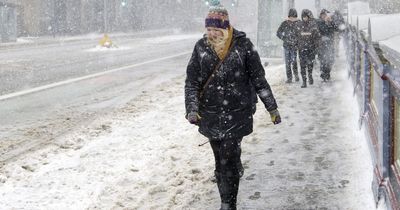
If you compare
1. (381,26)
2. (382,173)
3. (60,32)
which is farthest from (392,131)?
(60,32)

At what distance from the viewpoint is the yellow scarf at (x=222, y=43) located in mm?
4258

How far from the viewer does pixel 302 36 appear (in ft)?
36.7

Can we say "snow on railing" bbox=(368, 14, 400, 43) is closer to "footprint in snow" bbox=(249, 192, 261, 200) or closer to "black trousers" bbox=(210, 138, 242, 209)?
"footprint in snow" bbox=(249, 192, 261, 200)

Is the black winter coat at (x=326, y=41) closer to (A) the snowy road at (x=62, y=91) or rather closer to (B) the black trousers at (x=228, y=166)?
(A) the snowy road at (x=62, y=91)

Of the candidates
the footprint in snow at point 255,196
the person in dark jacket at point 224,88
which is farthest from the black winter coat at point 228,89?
the footprint in snow at point 255,196

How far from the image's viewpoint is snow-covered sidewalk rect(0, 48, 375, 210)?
5.10 metres

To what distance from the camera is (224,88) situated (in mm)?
4332

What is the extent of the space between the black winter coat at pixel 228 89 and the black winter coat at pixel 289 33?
730cm

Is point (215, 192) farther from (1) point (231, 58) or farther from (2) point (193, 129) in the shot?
(2) point (193, 129)

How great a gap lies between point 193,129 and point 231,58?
3986mm

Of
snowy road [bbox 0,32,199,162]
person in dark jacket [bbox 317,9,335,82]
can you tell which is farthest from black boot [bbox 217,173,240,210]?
person in dark jacket [bbox 317,9,335,82]

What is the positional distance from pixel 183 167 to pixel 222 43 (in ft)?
7.63

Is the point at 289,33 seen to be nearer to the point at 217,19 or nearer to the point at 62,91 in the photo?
the point at 62,91

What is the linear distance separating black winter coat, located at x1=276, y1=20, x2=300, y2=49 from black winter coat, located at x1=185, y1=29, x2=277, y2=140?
7.30 metres
